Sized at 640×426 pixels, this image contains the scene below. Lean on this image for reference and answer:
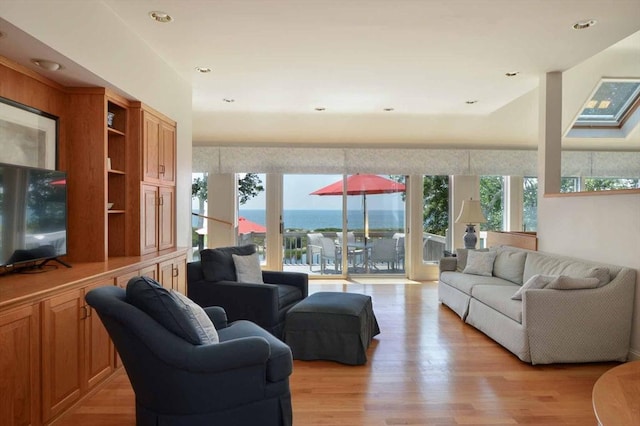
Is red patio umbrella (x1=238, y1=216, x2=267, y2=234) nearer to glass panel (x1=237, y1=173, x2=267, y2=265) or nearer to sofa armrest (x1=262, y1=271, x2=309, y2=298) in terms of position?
glass panel (x1=237, y1=173, x2=267, y2=265)

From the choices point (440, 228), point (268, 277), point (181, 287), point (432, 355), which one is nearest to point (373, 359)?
point (432, 355)

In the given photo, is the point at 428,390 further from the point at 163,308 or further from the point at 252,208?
the point at 252,208

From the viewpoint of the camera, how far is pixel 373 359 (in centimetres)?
352

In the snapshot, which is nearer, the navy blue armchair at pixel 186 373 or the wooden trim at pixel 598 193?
the navy blue armchair at pixel 186 373

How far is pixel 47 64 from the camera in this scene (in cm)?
281

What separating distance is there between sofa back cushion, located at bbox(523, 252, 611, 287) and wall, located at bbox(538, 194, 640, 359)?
152mm

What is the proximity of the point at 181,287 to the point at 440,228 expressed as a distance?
186 inches

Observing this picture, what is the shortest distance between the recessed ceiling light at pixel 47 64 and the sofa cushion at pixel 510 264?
458 centimetres

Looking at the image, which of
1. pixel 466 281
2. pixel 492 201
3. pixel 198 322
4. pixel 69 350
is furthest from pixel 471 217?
pixel 69 350

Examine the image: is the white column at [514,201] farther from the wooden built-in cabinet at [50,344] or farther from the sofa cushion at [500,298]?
the wooden built-in cabinet at [50,344]

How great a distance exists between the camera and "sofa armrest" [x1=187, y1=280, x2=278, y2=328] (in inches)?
148

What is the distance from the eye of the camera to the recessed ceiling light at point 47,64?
9.06 ft

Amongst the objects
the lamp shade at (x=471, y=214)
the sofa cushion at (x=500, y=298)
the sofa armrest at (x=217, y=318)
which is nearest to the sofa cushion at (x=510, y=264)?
the sofa cushion at (x=500, y=298)

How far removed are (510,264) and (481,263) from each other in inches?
15.9
